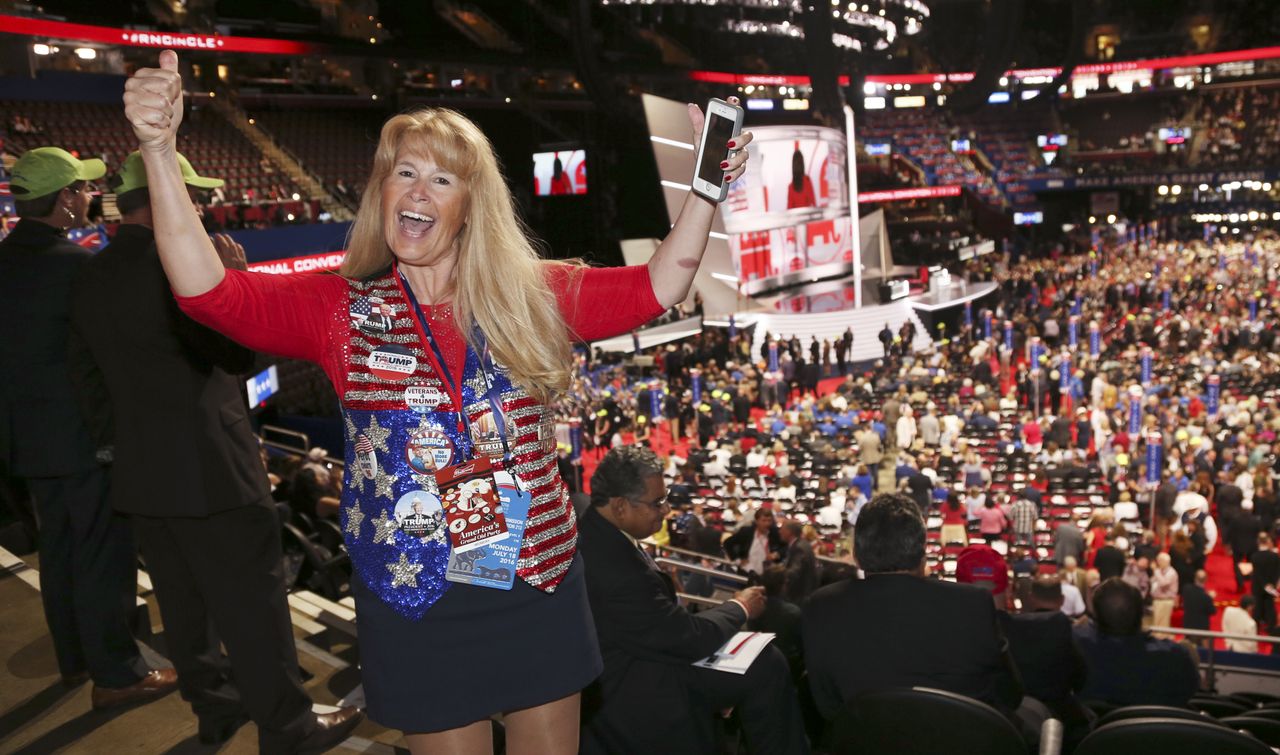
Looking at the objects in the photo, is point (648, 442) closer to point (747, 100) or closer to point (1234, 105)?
point (747, 100)

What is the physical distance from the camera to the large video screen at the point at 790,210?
28.5 metres

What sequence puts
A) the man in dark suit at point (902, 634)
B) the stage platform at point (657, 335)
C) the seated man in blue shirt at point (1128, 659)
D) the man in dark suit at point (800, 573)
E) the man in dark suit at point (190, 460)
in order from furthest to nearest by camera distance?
the stage platform at point (657, 335)
the man in dark suit at point (800, 573)
the seated man in blue shirt at point (1128, 659)
the man in dark suit at point (902, 634)
the man in dark suit at point (190, 460)

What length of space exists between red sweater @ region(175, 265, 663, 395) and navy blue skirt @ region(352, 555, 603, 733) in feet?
1.10

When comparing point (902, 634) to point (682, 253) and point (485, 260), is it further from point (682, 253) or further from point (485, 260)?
point (485, 260)

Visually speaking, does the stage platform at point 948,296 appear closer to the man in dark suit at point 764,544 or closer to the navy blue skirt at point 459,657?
the man in dark suit at point 764,544

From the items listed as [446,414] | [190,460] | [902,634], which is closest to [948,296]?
[902,634]

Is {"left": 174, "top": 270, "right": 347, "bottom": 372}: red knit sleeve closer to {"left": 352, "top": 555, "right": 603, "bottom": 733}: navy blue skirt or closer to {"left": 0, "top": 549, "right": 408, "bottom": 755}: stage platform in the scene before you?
{"left": 352, "top": 555, "right": 603, "bottom": 733}: navy blue skirt

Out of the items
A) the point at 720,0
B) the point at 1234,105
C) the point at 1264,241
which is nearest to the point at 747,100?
the point at 720,0

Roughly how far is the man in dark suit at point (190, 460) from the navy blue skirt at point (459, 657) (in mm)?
1041

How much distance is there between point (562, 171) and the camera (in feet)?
84.1

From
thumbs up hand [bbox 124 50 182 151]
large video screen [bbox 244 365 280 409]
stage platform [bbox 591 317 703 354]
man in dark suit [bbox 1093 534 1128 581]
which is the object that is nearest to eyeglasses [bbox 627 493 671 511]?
thumbs up hand [bbox 124 50 182 151]

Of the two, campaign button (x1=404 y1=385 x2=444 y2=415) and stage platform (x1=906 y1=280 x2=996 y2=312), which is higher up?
campaign button (x1=404 y1=385 x2=444 y2=415)

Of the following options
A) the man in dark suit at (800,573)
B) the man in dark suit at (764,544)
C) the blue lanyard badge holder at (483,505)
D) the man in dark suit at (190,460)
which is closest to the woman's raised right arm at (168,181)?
the blue lanyard badge holder at (483,505)

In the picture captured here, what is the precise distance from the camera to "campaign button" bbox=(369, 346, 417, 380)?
1438 mm
